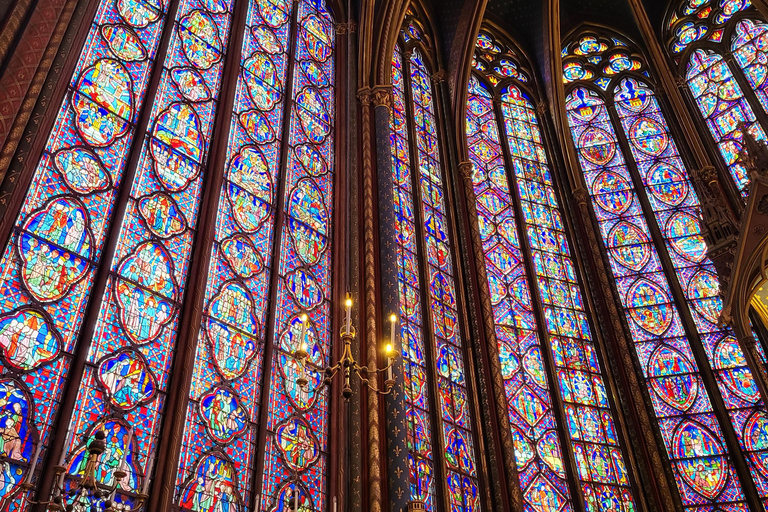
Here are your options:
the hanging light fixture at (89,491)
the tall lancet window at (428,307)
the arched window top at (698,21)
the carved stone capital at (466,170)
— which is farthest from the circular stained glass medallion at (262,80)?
A: the arched window top at (698,21)

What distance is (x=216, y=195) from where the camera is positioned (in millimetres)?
8359

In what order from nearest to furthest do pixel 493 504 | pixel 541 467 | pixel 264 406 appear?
pixel 264 406, pixel 493 504, pixel 541 467

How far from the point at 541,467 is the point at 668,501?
1790 mm

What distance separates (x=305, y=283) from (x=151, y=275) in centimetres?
205

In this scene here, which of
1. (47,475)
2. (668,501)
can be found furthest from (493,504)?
(47,475)

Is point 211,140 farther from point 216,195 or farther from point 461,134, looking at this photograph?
point 461,134

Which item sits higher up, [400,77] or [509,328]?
[400,77]

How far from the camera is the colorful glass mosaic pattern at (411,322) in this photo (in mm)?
8688

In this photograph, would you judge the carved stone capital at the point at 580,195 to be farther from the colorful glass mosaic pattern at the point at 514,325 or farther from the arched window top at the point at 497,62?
the arched window top at the point at 497,62

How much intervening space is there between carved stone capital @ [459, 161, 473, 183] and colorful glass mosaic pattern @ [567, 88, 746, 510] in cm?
267

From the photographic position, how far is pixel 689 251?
42.4 ft

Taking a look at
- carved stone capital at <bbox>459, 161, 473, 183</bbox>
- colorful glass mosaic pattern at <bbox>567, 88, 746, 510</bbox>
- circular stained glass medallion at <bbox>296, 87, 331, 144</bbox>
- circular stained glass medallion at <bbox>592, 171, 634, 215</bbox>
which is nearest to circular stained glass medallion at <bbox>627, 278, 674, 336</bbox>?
colorful glass mosaic pattern at <bbox>567, 88, 746, 510</bbox>

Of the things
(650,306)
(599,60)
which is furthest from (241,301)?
(599,60)

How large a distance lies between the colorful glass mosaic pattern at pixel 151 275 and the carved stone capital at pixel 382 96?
247cm
